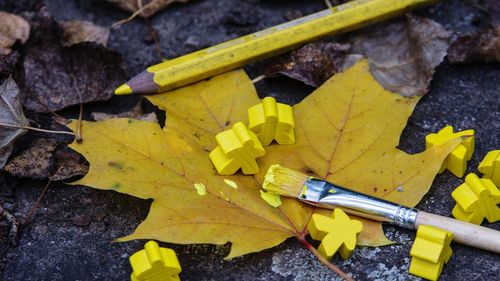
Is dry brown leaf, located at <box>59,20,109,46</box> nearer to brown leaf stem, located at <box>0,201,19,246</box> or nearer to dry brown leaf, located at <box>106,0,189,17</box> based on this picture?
dry brown leaf, located at <box>106,0,189,17</box>

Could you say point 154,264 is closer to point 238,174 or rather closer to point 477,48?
point 238,174

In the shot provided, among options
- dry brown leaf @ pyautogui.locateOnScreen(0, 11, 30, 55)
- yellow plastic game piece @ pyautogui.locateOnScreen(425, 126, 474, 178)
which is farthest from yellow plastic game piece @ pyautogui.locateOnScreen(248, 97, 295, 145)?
dry brown leaf @ pyautogui.locateOnScreen(0, 11, 30, 55)

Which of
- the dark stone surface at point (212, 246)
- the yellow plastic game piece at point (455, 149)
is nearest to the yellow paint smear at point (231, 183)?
the dark stone surface at point (212, 246)

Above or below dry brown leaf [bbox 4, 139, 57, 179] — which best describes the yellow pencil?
above

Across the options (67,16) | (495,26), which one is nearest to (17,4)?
(67,16)

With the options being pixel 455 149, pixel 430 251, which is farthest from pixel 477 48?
pixel 430 251

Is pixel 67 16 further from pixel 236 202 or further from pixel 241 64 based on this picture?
pixel 236 202
